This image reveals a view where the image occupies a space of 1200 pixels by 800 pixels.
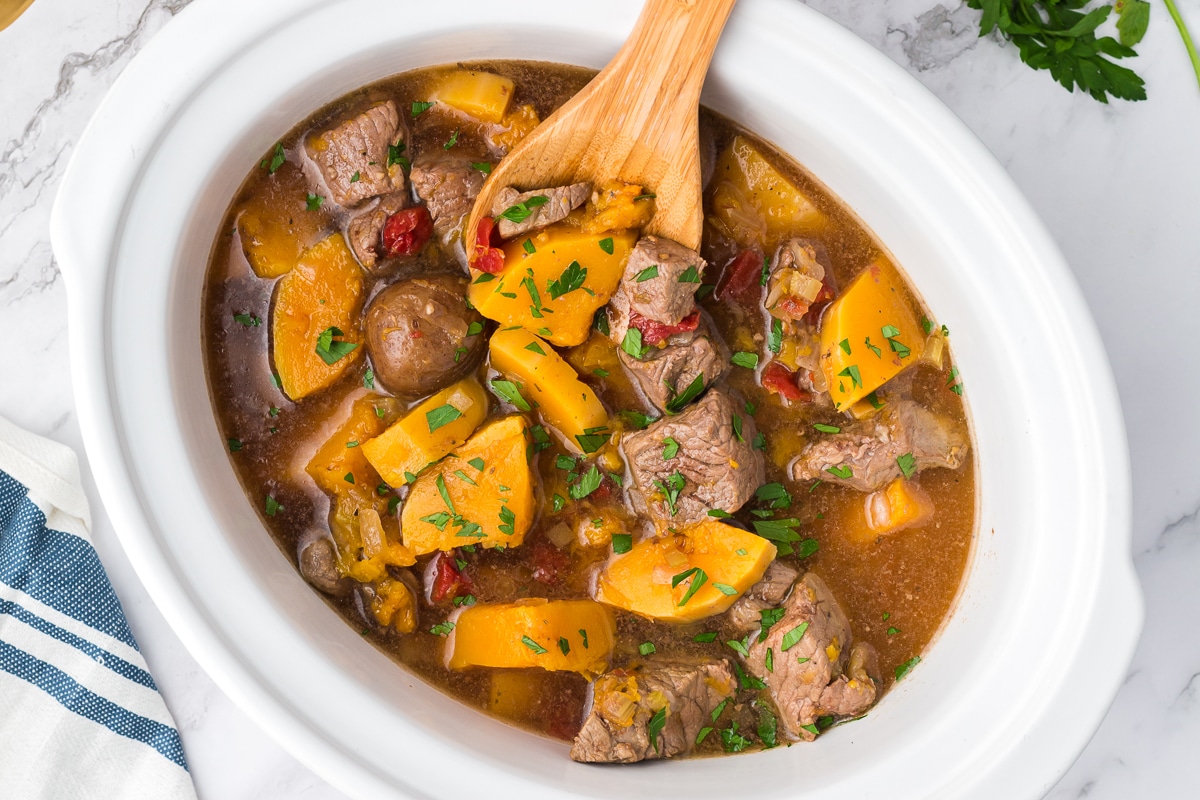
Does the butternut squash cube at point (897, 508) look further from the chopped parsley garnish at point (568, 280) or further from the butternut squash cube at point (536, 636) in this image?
the chopped parsley garnish at point (568, 280)

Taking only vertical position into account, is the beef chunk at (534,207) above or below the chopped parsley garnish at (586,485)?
above

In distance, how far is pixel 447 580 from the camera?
2.49 m

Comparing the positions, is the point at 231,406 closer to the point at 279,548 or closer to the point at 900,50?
the point at 279,548

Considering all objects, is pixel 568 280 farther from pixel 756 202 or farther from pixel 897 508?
pixel 897 508

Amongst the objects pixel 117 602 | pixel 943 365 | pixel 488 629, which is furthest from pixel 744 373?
pixel 117 602

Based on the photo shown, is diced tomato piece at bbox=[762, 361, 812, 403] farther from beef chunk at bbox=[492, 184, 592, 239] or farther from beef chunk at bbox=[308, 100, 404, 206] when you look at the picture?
beef chunk at bbox=[308, 100, 404, 206]

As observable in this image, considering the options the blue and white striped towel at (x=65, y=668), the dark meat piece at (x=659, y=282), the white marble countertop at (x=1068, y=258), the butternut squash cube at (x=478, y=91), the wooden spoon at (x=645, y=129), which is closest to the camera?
the wooden spoon at (x=645, y=129)

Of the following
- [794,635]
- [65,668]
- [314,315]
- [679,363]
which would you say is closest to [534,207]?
[679,363]

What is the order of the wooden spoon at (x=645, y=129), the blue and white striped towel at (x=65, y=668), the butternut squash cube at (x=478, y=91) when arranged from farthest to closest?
the blue and white striped towel at (x=65, y=668) → the butternut squash cube at (x=478, y=91) → the wooden spoon at (x=645, y=129)

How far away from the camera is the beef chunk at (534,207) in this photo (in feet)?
7.50

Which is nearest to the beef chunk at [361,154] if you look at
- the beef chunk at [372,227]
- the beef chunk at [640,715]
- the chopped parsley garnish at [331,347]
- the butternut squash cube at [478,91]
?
the beef chunk at [372,227]

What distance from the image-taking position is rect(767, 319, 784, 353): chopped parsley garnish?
8.09 feet

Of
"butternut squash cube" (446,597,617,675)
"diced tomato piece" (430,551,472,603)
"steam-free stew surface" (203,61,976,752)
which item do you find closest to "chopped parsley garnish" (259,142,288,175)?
"steam-free stew surface" (203,61,976,752)

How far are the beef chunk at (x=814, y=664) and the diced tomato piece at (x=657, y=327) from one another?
77 centimetres
